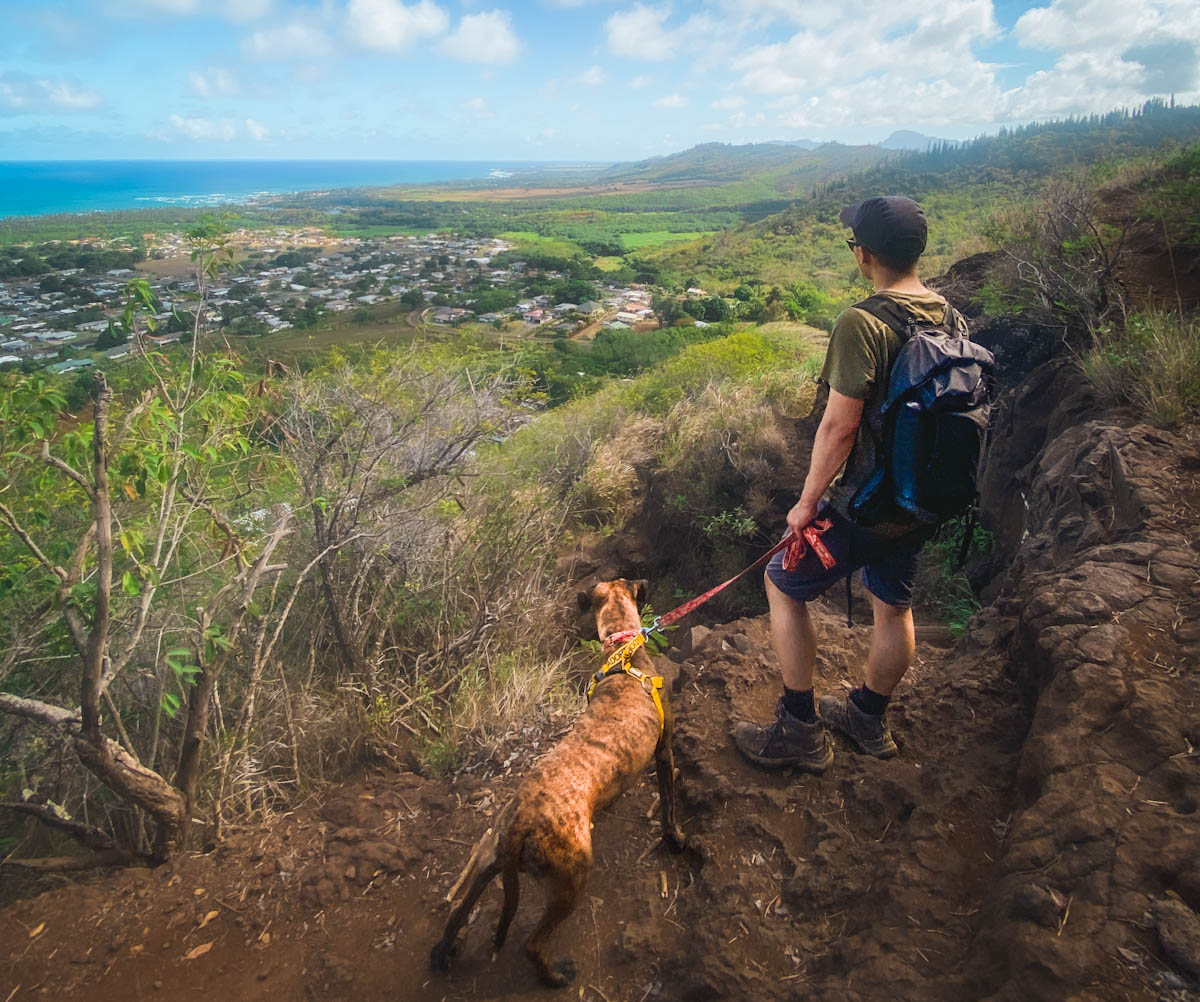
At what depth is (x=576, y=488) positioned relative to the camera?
24.4ft

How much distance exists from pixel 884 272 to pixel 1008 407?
3.98 m

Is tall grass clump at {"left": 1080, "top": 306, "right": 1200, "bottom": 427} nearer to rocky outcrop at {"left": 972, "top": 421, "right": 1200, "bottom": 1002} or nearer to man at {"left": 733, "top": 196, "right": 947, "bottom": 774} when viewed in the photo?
rocky outcrop at {"left": 972, "top": 421, "right": 1200, "bottom": 1002}

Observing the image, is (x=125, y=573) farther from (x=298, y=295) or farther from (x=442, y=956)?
(x=298, y=295)

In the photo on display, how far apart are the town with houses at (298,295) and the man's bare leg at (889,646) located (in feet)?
10.5

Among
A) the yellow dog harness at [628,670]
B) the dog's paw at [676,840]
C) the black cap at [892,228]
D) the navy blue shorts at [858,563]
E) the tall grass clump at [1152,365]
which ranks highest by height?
the black cap at [892,228]

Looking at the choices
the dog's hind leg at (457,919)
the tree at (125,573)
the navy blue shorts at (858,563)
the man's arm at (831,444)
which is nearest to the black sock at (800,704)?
the navy blue shorts at (858,563)

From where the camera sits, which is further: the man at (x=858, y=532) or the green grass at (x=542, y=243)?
the green grass at (x=542, y=243)

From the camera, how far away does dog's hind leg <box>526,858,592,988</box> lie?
76.1 inches

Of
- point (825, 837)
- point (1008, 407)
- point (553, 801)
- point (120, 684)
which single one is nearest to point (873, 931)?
point (825, 837)

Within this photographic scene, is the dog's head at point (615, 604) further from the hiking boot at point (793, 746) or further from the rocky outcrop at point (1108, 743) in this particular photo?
the rocky outcrop at point (1108, 743)

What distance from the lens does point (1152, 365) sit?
3.72m

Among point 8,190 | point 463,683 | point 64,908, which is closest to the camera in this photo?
point 64,908

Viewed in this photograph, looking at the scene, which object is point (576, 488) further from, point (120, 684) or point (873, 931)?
point (873, 931)

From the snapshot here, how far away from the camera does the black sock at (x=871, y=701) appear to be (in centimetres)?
261
